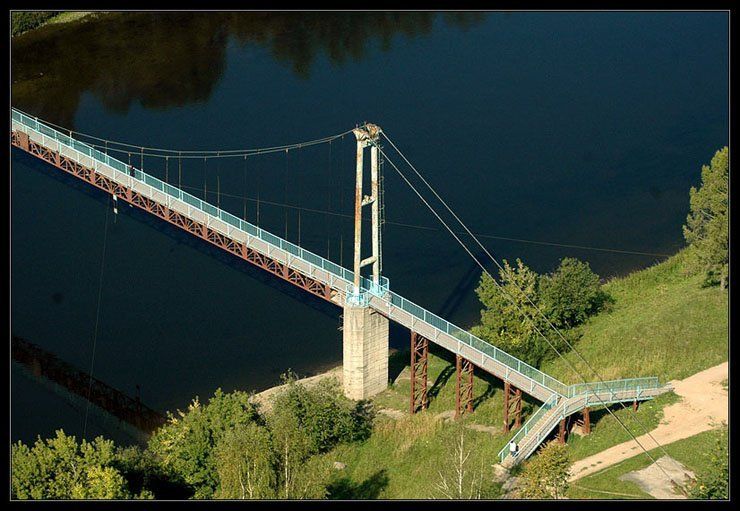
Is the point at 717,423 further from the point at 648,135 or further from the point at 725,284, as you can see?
the point at 648,135

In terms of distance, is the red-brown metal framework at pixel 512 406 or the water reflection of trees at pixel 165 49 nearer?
the red-brown metal framework at pixel 512 406

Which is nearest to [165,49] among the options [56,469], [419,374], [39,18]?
[39,18]

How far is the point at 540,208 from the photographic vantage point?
111 meters

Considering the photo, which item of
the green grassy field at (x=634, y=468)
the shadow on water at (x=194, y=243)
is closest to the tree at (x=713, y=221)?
the green grassy field at (x=634, y=468)

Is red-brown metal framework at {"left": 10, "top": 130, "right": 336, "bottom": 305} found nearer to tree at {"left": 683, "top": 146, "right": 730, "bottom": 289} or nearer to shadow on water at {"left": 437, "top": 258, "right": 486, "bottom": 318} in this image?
shadow on water at {"left": 437, "top": 258, "right": 486, "bottom": 318}

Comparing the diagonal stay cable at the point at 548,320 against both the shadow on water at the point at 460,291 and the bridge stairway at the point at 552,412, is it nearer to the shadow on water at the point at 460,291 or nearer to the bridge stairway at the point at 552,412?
the bridge stairway at the point at 552,412

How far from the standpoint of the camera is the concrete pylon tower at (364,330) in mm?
85312

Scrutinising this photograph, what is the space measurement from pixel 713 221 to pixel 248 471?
32.6 metres

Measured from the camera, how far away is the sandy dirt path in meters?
75.1

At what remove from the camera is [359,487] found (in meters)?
77.8

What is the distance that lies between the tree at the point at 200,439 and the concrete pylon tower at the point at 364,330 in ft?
25.4

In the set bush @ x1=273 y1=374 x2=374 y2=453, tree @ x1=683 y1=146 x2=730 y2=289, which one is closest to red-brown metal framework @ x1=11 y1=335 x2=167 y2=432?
bush @ x1=273 y1=374 x2=374 y2=453

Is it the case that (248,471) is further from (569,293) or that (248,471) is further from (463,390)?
(569,293)

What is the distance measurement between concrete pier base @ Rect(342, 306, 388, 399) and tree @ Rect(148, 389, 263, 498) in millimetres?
7689
